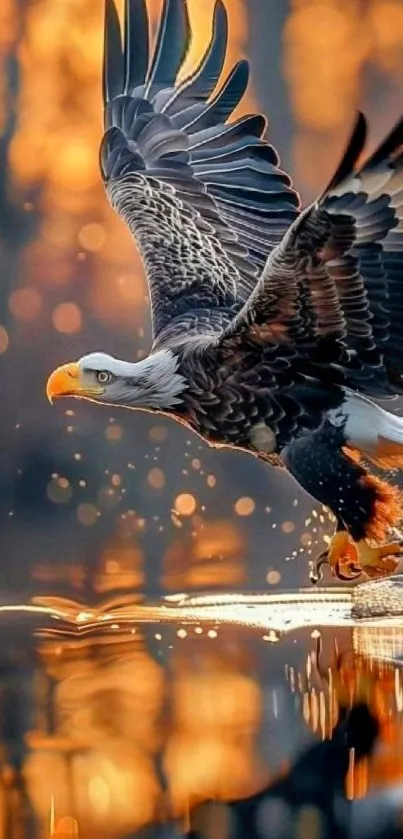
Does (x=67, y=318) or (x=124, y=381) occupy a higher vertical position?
(x=67, y=318)

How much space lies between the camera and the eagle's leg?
178 cm

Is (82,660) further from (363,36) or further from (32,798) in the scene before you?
(363,36)

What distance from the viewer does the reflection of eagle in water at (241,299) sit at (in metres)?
1.60

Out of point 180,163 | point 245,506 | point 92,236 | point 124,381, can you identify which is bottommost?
point 245,506

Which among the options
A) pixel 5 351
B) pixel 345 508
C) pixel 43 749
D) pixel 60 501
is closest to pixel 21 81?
pixel 5 351

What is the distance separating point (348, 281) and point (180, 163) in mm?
570

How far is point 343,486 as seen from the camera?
69.9 inches

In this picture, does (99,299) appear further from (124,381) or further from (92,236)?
(124,381)

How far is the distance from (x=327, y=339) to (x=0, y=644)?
765mm

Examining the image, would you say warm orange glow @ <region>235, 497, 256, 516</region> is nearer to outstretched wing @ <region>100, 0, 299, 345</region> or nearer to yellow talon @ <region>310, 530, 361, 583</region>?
yellow talon @ <region>310, 530, 361, 583</region>

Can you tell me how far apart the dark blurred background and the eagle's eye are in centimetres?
13

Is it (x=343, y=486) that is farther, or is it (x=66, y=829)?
(x=343, y=486)

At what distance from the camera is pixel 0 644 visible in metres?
1.82

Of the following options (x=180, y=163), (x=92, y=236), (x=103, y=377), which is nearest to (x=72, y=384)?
(x=103, y=377)
